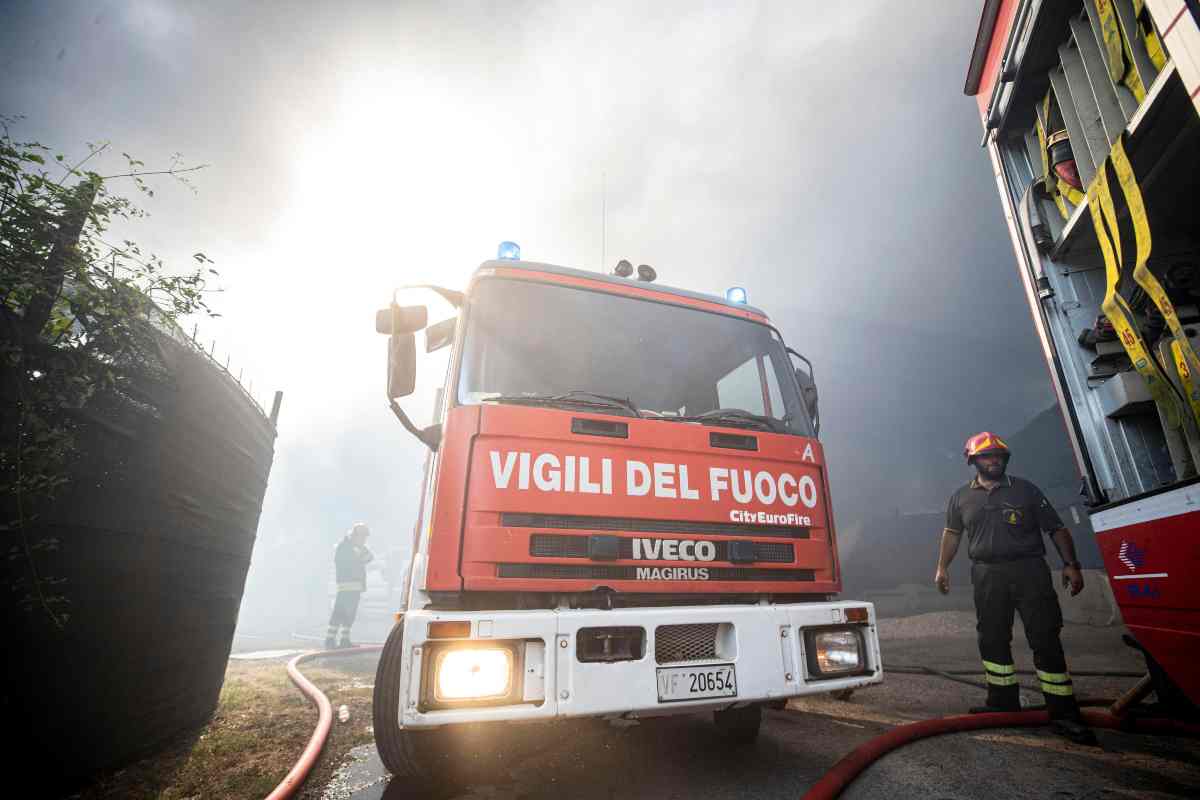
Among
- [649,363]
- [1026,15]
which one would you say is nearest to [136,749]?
[649,363]

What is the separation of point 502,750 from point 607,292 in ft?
9.30

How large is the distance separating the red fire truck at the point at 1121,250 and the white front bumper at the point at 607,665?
1.43 m

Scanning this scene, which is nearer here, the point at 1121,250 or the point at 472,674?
the point at 472,674

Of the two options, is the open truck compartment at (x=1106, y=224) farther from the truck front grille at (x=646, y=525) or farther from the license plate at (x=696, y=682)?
the license plate at (x=696, y=682)

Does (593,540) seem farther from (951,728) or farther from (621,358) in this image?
(951,728)

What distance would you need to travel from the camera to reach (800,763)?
280 cm

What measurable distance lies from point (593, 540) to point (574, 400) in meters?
0.68

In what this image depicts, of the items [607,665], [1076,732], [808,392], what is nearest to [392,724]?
[607,665]

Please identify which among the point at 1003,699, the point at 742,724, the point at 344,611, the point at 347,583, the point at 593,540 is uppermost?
the point at 593,540

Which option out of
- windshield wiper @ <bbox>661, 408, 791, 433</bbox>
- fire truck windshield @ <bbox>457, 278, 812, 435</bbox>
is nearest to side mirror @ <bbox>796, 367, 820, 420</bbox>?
fire truck windshield @ <bbox>457, 278, 812, 435</bbox>

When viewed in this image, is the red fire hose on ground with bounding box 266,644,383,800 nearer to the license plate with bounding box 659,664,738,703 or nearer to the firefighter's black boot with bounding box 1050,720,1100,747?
Result: the license plate with bounding box 659,664,738,703

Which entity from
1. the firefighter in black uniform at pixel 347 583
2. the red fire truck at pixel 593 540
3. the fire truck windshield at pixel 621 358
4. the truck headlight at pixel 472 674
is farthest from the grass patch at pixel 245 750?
the firefighter in black uniform at pixel 347 583

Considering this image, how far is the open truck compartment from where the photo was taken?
2.22m

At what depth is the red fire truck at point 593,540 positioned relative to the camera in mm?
1865
